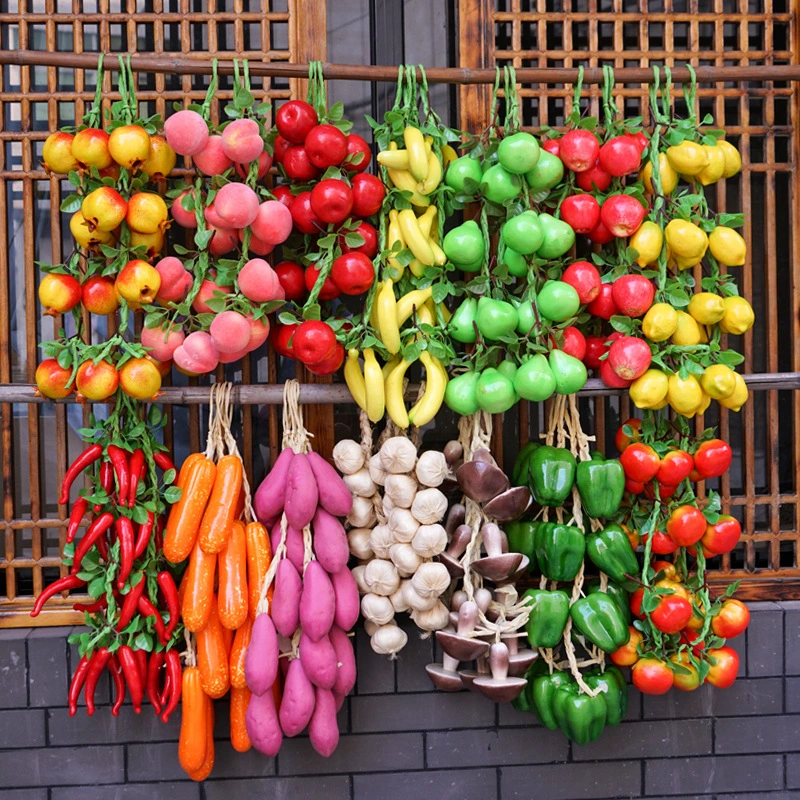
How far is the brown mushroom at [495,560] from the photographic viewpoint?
181 cm

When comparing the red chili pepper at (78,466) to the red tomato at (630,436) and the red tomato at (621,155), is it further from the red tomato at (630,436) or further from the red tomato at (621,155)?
the red tomato at (621,155)

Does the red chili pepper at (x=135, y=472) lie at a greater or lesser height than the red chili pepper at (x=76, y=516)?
greater

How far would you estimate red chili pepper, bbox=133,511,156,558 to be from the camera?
70.4 inches

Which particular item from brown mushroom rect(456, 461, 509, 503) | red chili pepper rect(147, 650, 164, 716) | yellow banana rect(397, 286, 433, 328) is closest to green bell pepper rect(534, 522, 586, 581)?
brown mushroom rect(456, 461, 509, 503)

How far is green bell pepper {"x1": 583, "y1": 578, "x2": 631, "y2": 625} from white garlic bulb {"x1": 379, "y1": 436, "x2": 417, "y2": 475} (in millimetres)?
533

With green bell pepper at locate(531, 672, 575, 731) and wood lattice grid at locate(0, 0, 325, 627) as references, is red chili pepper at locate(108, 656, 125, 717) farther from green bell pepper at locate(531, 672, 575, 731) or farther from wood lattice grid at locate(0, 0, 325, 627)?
green bell pepper at locate(531, 672, 575, 731)

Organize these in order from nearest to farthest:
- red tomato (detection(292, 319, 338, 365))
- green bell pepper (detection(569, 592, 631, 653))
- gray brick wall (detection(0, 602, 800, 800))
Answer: red tomato (detection(292, 319, 338, 365)), green bell pepper (detection(569, 592, 631, 653)), gray brick wall (detection(0, 602, 800, 800))

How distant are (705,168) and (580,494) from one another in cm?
80

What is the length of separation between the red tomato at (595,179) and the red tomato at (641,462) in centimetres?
60

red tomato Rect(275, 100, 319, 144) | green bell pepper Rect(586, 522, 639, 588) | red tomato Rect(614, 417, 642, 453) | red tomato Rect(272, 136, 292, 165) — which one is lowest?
green bell pepper Rect(586, 522, 639, 588)

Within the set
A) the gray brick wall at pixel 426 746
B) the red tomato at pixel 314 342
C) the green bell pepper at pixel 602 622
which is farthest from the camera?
the gray brick wall at pixel 426 746

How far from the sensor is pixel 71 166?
5.81 ft

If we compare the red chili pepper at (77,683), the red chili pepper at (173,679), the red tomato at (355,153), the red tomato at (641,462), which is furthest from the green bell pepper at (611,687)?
the red tomato at (355,153)

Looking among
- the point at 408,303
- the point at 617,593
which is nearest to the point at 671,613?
the point at 617,593
